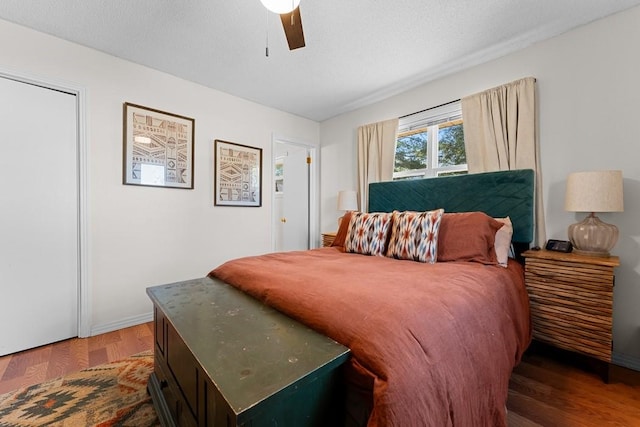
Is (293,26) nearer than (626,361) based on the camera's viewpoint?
Yes

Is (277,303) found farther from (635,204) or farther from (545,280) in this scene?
(635,204)

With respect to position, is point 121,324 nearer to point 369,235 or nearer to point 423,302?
point 369,235

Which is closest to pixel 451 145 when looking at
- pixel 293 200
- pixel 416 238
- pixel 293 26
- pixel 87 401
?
pixel 416 238

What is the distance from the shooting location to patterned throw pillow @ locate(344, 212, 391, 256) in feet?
7.43

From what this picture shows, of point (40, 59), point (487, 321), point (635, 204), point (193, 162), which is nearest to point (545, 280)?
point (635, 204)

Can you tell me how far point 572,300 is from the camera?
1.72 m

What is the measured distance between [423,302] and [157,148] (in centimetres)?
281

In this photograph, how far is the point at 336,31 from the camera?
2100 millimetres

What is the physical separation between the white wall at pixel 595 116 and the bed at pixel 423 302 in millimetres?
294

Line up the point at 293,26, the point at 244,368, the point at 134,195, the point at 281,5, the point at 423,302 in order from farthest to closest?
the point at 134,195 < the point at 293,26 < the point at 281,5 < the point at 423,302 < the point at 244,368

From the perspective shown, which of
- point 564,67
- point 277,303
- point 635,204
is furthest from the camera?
point 564,67

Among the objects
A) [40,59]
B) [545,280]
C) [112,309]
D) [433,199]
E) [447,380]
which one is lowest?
[112,309]

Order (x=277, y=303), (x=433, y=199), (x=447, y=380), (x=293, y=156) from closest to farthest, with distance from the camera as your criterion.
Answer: (x=447, y=380)
(x=277, y=303)
(x=433, y=199)
(x=293, y=156)

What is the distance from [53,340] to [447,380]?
118 inches
